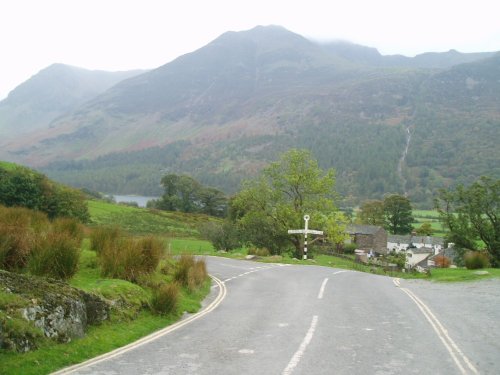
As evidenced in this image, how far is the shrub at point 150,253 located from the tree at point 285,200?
2682 cm

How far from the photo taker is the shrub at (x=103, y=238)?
14769mm

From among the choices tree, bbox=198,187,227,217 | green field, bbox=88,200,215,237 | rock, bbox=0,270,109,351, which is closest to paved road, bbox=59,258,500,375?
rock, bbox=0,270,109,351

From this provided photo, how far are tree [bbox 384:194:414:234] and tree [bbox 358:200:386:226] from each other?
4.23 ft

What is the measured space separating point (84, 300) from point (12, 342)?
2.36 metres

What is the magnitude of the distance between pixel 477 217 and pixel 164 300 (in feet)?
103

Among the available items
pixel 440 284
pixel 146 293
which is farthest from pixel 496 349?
pixel 440 284

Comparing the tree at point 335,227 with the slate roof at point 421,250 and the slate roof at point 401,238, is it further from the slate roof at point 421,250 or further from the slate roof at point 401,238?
the slate roof at point 401,238

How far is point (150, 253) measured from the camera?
13.9 m

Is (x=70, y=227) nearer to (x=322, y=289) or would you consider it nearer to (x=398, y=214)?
(x=322, y=289)

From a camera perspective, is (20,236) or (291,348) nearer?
(291,348)

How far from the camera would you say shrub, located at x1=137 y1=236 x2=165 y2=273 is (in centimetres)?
1373

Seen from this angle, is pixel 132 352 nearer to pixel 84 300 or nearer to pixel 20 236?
pixel 84 300

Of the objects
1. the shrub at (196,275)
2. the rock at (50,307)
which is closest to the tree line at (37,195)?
the shrub at (196,275)

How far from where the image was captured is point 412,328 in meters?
11.1
